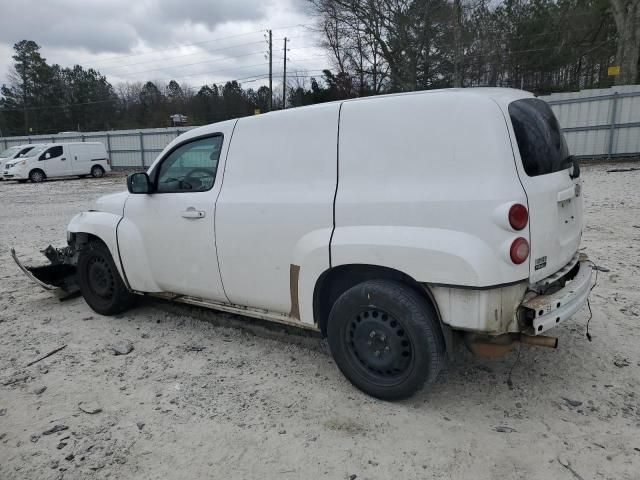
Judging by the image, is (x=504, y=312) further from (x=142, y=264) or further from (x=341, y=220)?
(x=142, y=264)

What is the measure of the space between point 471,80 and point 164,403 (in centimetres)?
3566

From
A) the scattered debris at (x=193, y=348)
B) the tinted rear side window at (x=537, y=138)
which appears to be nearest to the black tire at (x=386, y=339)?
the tinted rear side window at (x=537, y=138)

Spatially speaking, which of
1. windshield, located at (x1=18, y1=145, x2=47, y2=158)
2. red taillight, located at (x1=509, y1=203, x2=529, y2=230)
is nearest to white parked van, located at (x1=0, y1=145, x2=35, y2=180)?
windshield, located at (x1=18, y1=145, x2=47, y2=158)

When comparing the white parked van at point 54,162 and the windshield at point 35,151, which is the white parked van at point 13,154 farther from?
the windshield at point 35,151

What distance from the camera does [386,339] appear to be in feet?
9.70

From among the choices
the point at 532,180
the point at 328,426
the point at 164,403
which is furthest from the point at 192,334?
the point at 532,180

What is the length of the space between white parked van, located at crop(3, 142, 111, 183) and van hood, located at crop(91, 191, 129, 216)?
2129 centimetres

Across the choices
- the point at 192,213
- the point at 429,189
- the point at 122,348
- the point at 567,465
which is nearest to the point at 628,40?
the point at 429,189

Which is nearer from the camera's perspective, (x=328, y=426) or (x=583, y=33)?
(x=328, y=426)

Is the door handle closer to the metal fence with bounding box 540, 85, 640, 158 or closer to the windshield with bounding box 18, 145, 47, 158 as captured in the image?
the metal fence with bounding box 540, 85, 640, 158

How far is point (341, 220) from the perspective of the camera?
301cm

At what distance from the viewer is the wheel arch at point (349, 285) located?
2834 millimetres

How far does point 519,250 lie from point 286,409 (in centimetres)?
178

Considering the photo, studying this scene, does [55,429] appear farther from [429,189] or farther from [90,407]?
[429,189]
